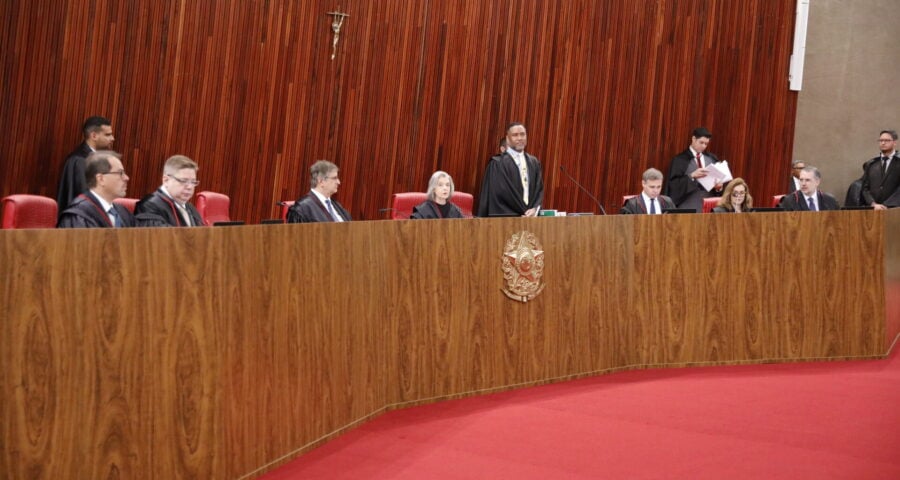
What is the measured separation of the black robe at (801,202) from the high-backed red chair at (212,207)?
330cm

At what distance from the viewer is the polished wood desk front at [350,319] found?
1996mm

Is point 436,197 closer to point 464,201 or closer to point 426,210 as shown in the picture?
point 426,210

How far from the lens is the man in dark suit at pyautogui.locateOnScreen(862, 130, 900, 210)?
6.77 metres

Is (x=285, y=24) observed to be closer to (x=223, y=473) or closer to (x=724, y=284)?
(x=724, y=284)

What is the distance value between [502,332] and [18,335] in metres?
2.05

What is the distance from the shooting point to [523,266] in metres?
3.68

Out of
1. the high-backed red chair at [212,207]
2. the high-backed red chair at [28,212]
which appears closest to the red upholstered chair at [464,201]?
the high-backed red chair at [212,207]

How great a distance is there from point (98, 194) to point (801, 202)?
424 centimetres

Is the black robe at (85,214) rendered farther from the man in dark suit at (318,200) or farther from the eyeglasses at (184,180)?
the man in dark suit at (318,200)

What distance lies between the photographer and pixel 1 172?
435 cm

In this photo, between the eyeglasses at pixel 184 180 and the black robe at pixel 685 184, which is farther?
the black robe at pixel 685 184

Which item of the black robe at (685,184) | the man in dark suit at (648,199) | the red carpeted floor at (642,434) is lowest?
the red carpeted floor at (642,434)

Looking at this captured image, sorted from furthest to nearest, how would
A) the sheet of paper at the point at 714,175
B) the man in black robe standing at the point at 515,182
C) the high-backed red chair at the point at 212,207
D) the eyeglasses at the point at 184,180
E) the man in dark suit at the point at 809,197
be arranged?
1. the sheet of paper at the point at 714,175
2. the man in black robe standing at the point at 515,182
3. the man in dark suit at the point at 809,197
4. the high-backed red chair at the point at 212,207
5. the eyeglasses at the point at 184,180

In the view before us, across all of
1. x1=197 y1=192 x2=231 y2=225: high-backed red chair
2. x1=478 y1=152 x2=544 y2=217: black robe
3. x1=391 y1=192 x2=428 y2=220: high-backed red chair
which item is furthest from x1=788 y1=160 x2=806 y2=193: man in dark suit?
x1=197 y1=192 x2=231 y2=225: high-backed red chair
